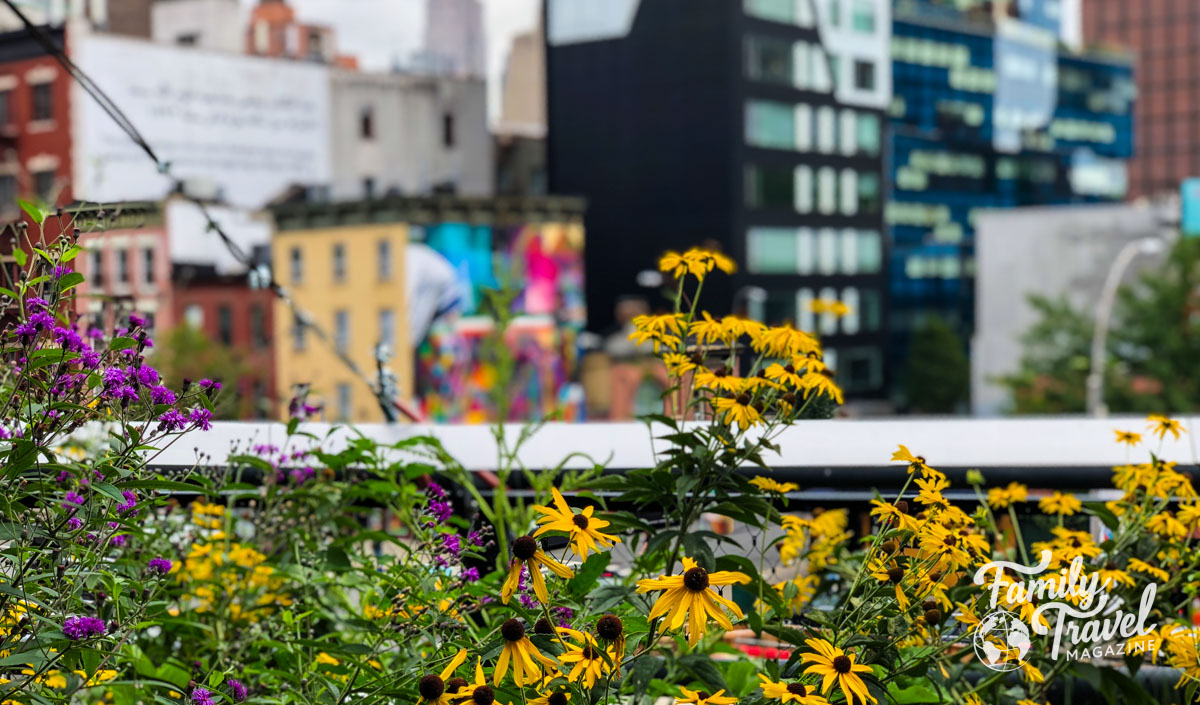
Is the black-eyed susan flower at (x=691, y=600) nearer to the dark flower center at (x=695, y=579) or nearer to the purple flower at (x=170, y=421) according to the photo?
the dark flower center at (x=695, y=579)

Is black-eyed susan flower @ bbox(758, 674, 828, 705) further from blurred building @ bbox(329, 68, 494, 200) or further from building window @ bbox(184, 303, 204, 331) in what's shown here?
blurred building @ bbox(329, 68, 494, 200)

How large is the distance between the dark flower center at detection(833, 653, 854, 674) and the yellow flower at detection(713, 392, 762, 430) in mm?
582

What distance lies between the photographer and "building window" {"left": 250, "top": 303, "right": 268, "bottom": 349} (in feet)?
221

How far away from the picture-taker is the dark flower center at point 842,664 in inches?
86.8

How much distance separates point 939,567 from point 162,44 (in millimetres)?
75661

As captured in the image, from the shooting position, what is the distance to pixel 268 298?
67.1 metres

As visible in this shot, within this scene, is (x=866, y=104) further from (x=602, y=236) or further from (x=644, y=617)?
(x=644, y=617)

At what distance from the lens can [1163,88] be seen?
143 m

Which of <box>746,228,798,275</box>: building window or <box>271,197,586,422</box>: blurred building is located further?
<box>746,228,798,275</box>: building window

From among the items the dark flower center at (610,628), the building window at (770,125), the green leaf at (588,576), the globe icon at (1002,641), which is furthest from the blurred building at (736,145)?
the dark flower center at (610,628)

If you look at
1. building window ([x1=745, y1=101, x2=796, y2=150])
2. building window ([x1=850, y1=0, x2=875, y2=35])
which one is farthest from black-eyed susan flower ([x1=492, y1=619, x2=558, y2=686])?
building window ([x1=850, y1=0, x2=875, y2=35])

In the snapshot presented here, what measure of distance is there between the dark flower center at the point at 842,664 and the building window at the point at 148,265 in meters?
67.6

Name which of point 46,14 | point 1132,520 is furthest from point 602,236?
point 1132,520

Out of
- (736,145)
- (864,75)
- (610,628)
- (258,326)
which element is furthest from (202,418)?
(864,75)
